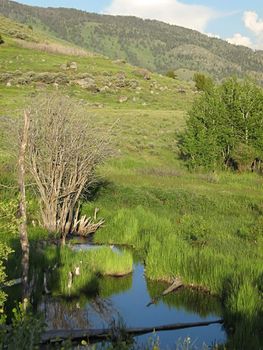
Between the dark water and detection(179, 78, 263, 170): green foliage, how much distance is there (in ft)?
71.4

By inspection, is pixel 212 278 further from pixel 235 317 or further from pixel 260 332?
pixel 260 332

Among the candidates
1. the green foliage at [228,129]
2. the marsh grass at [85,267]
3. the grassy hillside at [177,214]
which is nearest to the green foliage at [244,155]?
Result: the green foliage at [228,129]

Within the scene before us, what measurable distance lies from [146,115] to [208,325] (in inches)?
1893

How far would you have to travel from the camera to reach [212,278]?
1481cm

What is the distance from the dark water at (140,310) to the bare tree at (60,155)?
5.20 meters

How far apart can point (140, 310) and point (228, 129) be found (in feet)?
81.7

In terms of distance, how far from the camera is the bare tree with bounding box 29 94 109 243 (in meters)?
19.9

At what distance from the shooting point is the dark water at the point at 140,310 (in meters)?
12.2

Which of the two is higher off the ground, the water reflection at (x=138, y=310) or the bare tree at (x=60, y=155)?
the bare tree at (x=60, y=155)

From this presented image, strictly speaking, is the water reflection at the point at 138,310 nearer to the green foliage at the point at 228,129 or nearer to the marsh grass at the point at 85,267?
the marsh grass at the point at 85,267

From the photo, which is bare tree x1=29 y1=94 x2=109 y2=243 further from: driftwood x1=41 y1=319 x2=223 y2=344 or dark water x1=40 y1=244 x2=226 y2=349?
driftwood x1=41 y1=319 x2=223 y2=344

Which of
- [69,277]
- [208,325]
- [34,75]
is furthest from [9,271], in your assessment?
[34,75]

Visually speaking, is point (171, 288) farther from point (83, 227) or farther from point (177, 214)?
point (177, 214)

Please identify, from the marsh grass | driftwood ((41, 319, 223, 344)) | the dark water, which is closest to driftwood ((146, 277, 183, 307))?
the dark water
